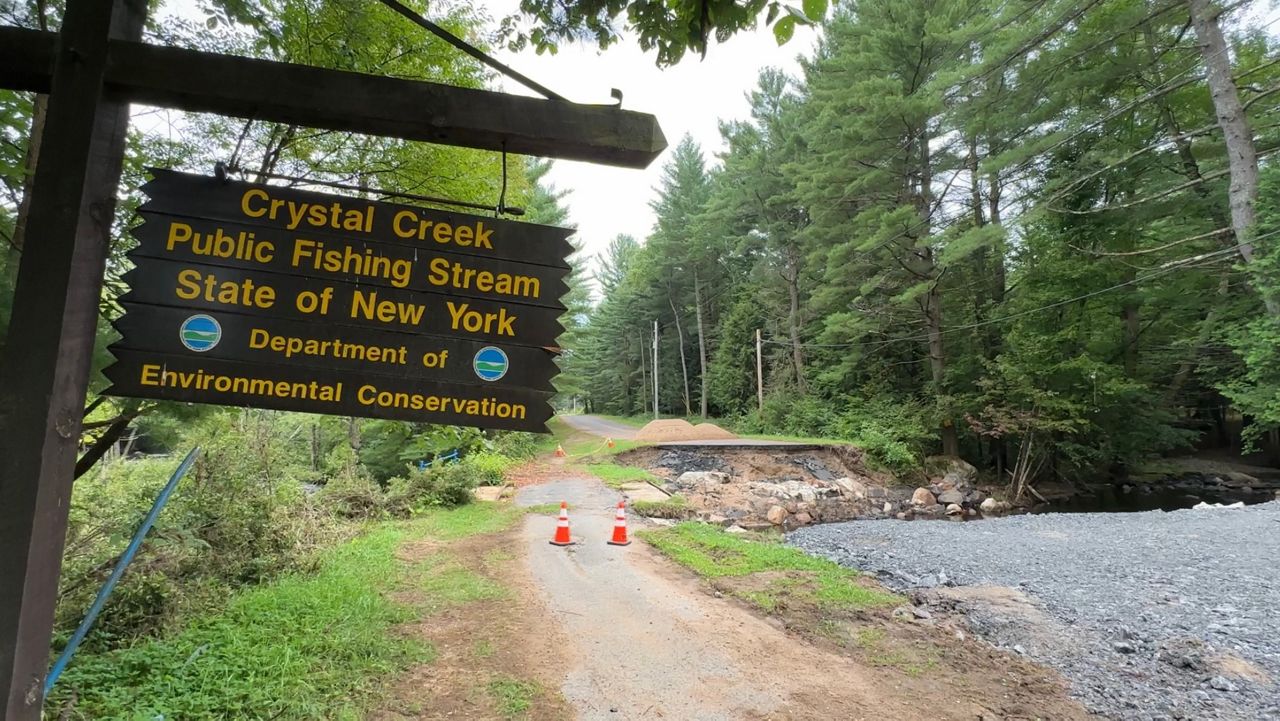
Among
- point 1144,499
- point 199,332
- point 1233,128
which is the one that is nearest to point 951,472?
point 1144,499

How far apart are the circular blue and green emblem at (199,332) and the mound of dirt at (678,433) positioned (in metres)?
19.6

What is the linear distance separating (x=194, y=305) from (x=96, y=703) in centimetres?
264

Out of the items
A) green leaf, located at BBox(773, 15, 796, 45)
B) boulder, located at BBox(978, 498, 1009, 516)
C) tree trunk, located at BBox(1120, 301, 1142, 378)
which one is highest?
tree trunk, located at BBox(1120, 301, 1142, 378)

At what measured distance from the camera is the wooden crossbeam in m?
2.04

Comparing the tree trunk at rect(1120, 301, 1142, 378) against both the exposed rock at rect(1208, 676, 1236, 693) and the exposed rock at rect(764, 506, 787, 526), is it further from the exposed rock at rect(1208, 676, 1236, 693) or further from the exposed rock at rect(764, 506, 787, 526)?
the exposed rock at rect(1208, 676, 1236, 693)

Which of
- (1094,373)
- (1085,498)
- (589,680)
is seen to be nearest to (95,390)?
(589,680)

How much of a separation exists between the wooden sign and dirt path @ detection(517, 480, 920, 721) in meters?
2.58

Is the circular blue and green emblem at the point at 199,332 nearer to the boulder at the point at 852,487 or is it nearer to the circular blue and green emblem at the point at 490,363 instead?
the circular blue and green emblem at the point at 490,363

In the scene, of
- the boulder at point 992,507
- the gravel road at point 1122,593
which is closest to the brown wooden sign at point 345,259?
the gravel road at point 1122,593

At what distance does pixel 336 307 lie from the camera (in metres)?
2.29

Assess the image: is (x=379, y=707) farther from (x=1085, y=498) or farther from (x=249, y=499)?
(x=1085, y=498)

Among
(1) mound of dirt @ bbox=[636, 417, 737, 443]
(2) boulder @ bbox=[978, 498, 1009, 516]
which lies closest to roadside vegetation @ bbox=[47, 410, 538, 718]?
(1) mound of dirt @ bbox=[636, 417, 737, 443]

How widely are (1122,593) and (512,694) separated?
7.33m

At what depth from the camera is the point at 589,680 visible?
4105mm
